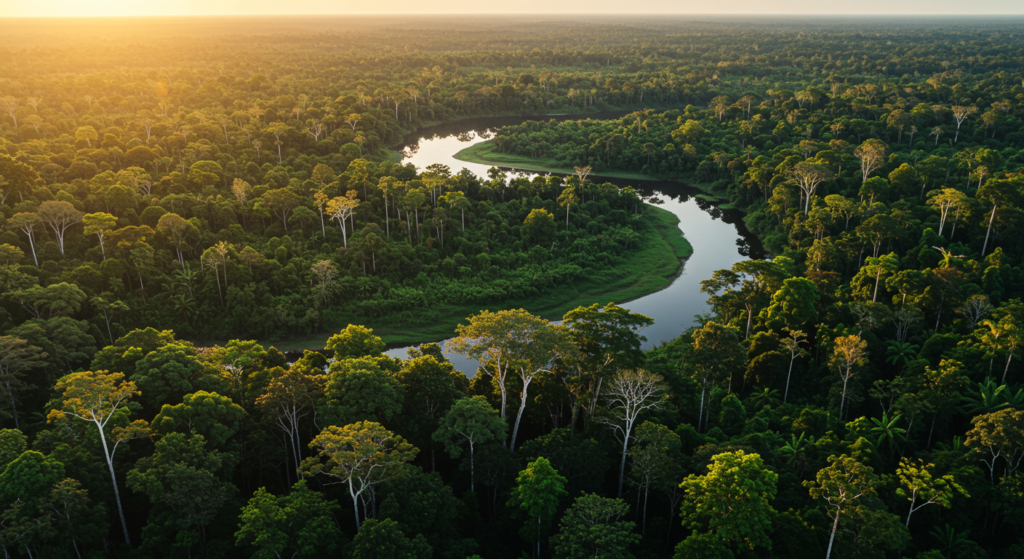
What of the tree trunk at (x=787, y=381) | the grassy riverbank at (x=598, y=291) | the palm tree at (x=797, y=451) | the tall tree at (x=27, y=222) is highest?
the tall tree at (x=27, y=222)

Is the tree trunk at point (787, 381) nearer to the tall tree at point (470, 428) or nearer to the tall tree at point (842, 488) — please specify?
the tall tree at point (842, 488)

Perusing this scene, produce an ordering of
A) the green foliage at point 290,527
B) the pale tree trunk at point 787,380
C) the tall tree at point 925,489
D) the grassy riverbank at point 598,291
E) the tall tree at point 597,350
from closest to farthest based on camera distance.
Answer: the green foliage at point 290,527
the tall tree at point 925,489
the tall tree at point 597,350
the pale tree trunk at point 787,380
the grassy riverbank at point 598,291

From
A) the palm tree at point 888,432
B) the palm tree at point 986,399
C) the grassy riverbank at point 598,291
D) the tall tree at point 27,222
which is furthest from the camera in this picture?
the grassy riverbank at point 598,291

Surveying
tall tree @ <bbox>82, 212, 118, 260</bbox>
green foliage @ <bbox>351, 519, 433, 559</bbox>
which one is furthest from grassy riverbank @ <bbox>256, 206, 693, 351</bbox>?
green foliage @ <bbox>351, 519, 433, 559</bbox>

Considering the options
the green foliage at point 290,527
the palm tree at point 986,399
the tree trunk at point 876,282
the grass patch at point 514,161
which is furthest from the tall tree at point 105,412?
the grass patch at point 514,161

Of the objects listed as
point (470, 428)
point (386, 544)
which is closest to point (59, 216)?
point (470, 428)

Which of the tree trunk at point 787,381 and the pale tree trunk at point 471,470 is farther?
the tree trunk at point 787,381

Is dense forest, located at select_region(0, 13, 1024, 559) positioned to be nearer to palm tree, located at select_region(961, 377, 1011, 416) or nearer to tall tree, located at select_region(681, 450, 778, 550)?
tall tree, located at select_region(681, 450, 778, 550)
